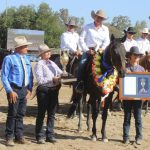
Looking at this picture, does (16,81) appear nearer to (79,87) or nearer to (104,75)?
(104,75)

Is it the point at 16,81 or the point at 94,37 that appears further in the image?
the point at 94,37

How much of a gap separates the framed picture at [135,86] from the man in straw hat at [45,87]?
4.78 ft

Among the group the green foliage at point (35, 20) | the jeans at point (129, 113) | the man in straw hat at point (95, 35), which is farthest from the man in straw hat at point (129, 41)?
the green foliage at point (35, 20)

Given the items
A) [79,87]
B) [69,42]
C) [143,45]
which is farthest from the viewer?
[143,45]

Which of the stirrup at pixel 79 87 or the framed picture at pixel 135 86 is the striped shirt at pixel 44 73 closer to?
the stirrup at pixel 79 87

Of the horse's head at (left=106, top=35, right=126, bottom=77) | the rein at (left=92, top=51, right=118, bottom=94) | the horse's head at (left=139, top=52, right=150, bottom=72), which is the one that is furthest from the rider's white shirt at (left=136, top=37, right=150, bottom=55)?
the horse's head at (left=106, top=35, right=126, bottom=77)

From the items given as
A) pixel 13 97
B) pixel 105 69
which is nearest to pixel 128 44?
Result: pixel 105 69

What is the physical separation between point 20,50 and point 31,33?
67556mm

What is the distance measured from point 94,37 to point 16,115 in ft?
9.94

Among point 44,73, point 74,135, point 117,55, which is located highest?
point 117,55

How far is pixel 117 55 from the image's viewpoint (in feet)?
29.7

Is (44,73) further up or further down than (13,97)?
further up

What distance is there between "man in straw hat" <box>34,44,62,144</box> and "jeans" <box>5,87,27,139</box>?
0.36m

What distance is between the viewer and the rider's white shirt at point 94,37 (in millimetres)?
10711
